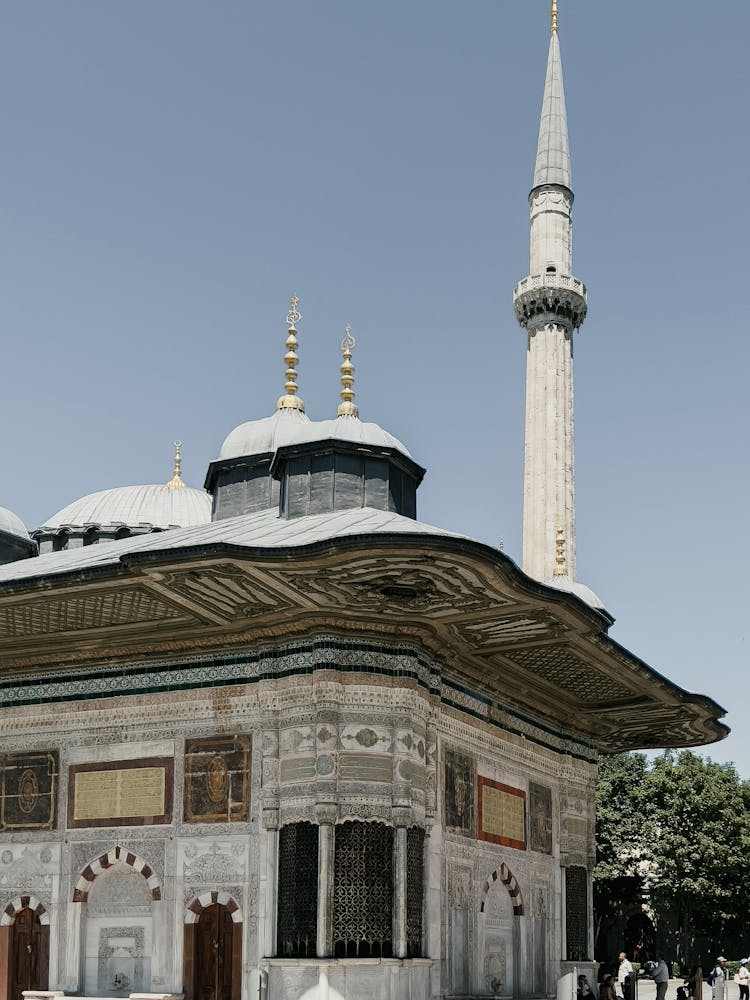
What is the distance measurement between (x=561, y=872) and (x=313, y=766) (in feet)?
19.6

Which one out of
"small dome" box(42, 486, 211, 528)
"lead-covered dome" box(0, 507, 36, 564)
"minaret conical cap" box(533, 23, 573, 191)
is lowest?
"lead-covered dome" box(0, 507, 36, 564)

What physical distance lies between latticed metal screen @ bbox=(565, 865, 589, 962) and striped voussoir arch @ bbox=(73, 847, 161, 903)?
20.8 ft

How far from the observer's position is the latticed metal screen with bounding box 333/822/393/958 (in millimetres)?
12555

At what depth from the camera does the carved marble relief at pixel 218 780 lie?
528 inches

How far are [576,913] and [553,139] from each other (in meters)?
34.4

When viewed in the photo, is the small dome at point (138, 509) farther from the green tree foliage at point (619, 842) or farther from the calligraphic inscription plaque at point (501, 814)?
the green tree foliage at point (619, 842)

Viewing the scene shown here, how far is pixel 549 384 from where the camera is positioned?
139ft

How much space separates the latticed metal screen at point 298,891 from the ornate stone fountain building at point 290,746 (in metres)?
0.02

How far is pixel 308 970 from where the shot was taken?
12359 mm

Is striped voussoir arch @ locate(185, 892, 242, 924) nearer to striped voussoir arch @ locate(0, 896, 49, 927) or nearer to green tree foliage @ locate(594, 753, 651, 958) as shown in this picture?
striped voussoir arch @ locate(0, 896, 49, 927)

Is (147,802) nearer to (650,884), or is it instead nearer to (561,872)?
(561,872)

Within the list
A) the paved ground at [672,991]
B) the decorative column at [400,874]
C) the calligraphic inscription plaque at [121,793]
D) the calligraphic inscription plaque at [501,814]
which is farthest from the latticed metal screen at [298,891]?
the paved ground at [672,991]

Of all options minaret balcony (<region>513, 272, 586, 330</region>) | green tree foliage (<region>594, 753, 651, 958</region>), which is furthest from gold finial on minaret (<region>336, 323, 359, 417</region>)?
minaret balcony (<region>513, 272, 586, 330</region>)

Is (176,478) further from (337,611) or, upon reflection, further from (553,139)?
(553,139)
